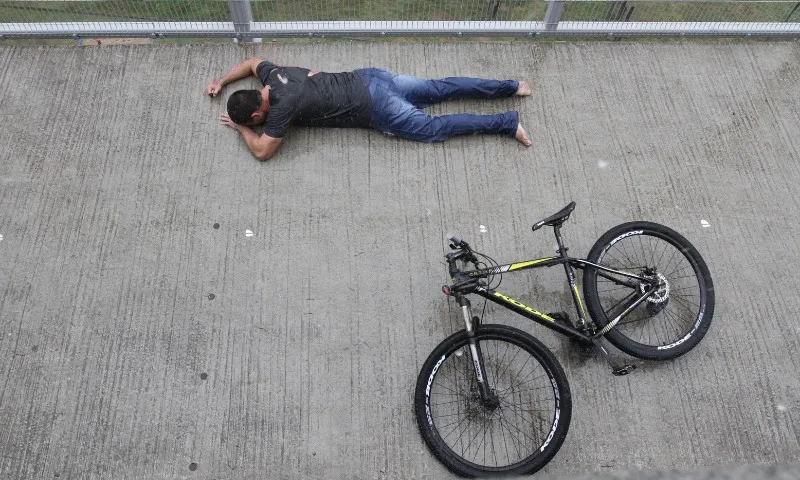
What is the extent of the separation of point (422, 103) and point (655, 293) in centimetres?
231

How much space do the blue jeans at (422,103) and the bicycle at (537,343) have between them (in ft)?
3.59

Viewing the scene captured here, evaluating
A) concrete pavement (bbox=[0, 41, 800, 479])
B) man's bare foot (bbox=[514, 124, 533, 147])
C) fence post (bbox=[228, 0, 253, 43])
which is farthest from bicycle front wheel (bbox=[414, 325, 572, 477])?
fence post (bbox=[228, 0, 253, 43])

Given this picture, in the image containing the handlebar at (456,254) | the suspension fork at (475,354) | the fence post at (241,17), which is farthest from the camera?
the fence post at (241,17)

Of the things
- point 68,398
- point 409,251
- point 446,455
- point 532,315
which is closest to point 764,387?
point 532,315

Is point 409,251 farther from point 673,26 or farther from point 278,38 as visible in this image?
point 673,26

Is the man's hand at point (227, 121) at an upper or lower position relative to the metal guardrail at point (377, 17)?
lower

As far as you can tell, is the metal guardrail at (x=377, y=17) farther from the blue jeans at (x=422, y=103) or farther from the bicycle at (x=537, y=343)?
the bicycle at (x=537, y=343)

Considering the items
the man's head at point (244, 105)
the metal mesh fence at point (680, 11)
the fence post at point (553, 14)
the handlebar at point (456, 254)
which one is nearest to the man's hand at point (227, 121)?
the man's head at point (244, 105)

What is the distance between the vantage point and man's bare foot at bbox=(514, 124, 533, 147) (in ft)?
15.6

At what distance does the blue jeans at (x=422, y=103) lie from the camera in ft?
15.2

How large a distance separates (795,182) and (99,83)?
5666 millimetres

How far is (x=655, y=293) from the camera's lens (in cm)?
404

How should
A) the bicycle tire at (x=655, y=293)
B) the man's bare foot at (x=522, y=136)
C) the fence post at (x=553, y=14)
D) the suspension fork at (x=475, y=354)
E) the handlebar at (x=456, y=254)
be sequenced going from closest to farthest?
the suspension fork at (x=475, y=354), the handlebar at (x=456, y=254), the bicycle tire at (x=655, y=293), the man's bare foot at (x=522, y=136), the fence post at (x=553, y=14)

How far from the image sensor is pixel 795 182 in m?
4.77
